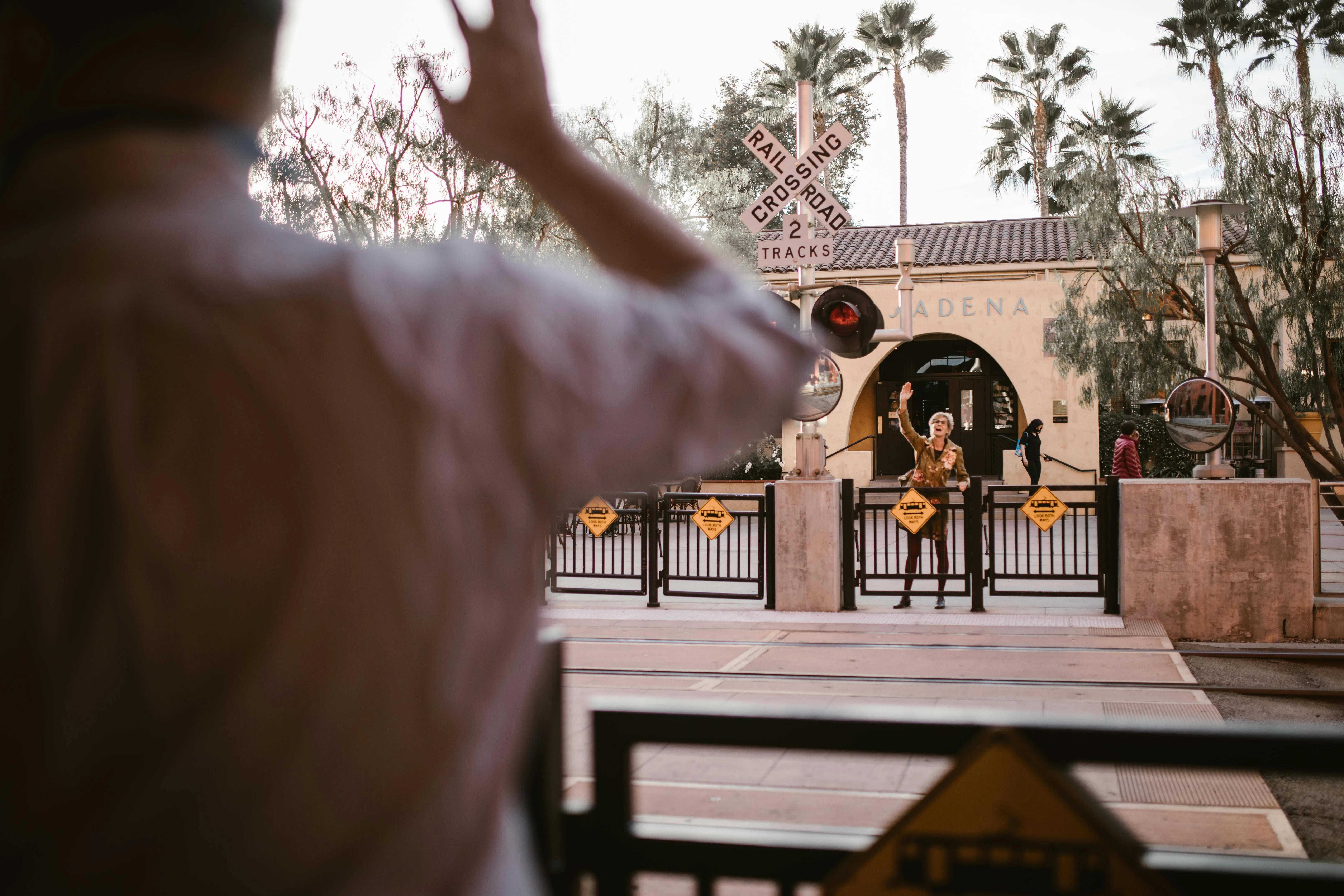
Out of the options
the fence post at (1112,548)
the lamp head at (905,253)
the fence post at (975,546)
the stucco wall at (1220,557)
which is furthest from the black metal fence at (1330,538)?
the lamp head at (905,253)

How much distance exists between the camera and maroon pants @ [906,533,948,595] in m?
11.8

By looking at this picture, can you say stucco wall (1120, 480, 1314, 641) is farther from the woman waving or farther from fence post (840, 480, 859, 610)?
fence post (840, 480, 859, 610)

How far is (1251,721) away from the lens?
→ 7.30 meters

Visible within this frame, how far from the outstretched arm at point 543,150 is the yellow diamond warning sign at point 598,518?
1200cm

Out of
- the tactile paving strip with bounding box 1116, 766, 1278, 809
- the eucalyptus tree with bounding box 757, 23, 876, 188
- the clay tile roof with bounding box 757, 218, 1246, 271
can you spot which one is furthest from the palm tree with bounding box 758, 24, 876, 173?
the tactile paving strip with bounding box 1116, 766, 1278, 809

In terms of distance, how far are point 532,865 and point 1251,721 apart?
25.0 ft

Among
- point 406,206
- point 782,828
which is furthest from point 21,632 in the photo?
point 406,206

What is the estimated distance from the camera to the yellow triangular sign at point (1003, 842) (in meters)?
1.50

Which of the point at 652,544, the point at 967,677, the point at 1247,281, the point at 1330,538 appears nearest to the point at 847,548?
the point at 652,544

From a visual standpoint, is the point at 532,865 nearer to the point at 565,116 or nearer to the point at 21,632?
the point at 21,632

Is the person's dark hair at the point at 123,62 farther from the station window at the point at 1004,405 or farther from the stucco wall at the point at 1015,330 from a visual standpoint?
the station window at the point at 1004,405

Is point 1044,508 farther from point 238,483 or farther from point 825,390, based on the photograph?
point 238,483

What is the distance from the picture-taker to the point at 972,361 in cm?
2884

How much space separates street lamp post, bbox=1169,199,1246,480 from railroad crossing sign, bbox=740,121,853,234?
3396mm
